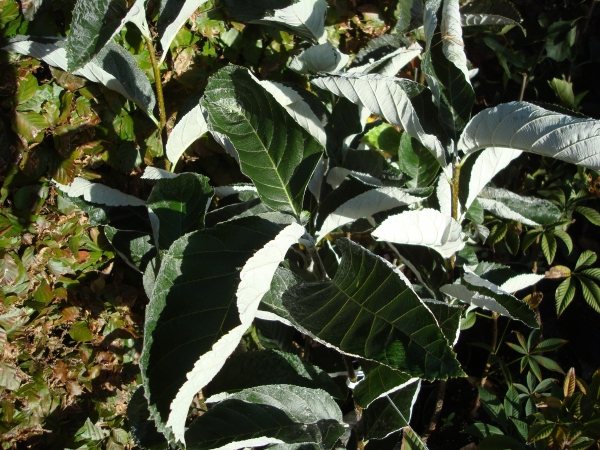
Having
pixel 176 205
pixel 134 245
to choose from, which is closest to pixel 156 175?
pixel 176 205

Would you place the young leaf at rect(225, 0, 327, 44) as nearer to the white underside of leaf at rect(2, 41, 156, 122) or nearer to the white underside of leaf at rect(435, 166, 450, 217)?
the white underside of leaf at rect(2, 41, 156, 122)

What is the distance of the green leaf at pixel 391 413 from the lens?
1101 millimetres

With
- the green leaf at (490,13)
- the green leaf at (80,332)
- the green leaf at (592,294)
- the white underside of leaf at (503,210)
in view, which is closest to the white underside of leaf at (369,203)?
the white underside of leaf at (503,210)

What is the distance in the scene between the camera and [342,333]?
33.8 inches

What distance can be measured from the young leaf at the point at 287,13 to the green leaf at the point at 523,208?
619 millimetres

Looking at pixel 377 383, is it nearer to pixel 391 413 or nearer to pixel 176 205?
pixel 391 413

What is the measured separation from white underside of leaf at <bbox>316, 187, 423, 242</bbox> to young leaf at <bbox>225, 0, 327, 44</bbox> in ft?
1.72

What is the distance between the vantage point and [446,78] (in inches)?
42.6

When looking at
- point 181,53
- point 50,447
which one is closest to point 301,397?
point 50,447

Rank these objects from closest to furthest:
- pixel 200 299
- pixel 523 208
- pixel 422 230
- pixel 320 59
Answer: pixel 200 299 → pixel 422 230 → pixel 320 59 → pixel 523 208

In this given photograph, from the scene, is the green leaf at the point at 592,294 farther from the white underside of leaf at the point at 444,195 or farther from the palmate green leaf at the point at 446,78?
the palmate green leaf at the point at 446,78

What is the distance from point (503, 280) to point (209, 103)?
831 mm

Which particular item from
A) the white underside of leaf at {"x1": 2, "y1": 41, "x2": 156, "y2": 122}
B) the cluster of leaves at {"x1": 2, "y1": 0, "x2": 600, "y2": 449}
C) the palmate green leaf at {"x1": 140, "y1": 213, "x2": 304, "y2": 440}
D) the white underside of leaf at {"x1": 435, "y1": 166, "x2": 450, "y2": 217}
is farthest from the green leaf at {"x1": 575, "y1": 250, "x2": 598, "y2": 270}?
the white underside of leaf at {"x1": 2, "y1": 41, "x2": 156, "y2": 122}

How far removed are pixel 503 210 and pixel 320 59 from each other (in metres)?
0.61
